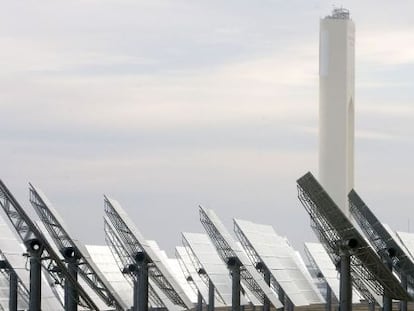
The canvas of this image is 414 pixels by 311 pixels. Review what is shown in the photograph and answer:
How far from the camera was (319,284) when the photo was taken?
464ft

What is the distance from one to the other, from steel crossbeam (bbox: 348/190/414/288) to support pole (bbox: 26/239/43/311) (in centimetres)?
2231

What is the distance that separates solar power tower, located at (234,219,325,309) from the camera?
8112cm

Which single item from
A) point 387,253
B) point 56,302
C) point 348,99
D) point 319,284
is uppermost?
point 348,99

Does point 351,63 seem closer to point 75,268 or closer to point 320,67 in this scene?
point 320,67

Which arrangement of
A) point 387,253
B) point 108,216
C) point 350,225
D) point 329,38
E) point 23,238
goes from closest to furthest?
point 23,238 < point 350,225 < point 108,216 < point 387,253 < point 329,38

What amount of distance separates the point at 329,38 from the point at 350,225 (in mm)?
99931

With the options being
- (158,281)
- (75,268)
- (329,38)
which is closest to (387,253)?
(158,281)

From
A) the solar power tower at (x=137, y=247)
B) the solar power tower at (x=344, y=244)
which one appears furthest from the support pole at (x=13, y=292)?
the solar power tower at (x=344, y=244)

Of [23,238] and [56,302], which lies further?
[56,302]

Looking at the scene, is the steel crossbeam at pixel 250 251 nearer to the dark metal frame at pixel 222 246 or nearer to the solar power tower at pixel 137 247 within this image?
the dark metal frame at pixel 222 246

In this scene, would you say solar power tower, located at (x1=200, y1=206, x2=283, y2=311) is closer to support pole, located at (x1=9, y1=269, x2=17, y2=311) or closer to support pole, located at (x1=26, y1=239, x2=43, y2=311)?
support pole, located at (x1=9, y1=269, x2=17, y2=311)

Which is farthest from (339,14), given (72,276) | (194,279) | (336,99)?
(72,276)

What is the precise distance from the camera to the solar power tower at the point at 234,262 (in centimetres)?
7544

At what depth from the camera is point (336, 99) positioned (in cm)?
15525
